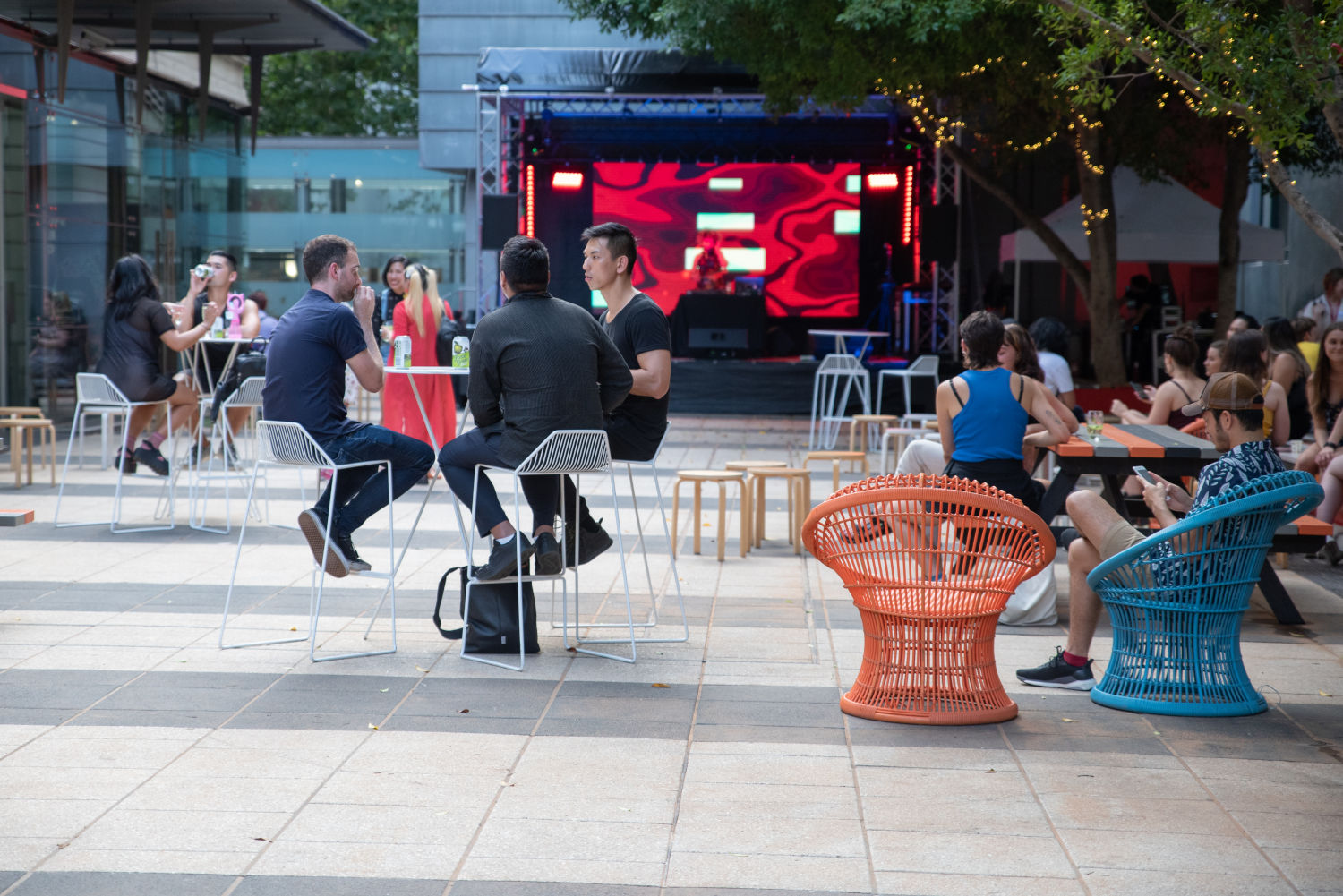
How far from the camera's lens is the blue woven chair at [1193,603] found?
13.9 feet

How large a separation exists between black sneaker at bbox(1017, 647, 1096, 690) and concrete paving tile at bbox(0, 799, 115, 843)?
2.98 meters

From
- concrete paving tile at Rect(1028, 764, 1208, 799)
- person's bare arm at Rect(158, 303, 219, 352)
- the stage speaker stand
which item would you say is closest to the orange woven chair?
concrete paving tile at Rect(1028, 764, 1208, 799)

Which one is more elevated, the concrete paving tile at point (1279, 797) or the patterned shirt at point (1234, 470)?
the patterned shirt at point (1234, 470)

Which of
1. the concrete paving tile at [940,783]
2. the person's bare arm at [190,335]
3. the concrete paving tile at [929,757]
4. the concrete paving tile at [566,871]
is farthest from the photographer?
the person's bare arm at [190,335]

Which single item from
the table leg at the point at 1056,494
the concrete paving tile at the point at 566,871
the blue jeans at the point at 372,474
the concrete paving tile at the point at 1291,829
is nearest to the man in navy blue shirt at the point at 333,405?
the blue jeans at the point at 372,474

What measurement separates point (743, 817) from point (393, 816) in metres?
0.87

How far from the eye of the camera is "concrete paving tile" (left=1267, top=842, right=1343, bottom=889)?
2.96m

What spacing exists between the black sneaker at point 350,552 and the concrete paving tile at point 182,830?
6.19ft

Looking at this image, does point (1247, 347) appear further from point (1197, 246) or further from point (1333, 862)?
point (1197, 246)

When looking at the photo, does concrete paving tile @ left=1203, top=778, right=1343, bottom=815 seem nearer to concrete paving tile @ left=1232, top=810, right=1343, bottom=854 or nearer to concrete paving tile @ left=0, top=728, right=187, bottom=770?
concrete paving tile @ left=1232, top=810, right=1343, bottom=854

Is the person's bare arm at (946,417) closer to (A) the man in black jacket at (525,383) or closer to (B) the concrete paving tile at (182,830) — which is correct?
(A) the man in black jacket at (525,383)

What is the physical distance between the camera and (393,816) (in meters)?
3.30

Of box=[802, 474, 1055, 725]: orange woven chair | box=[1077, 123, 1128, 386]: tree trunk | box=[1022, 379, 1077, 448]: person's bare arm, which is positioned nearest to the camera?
box=[802, 474, 1055, 725]: orange woven chair

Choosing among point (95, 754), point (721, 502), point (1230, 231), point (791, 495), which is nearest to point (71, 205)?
point (721, 502)
